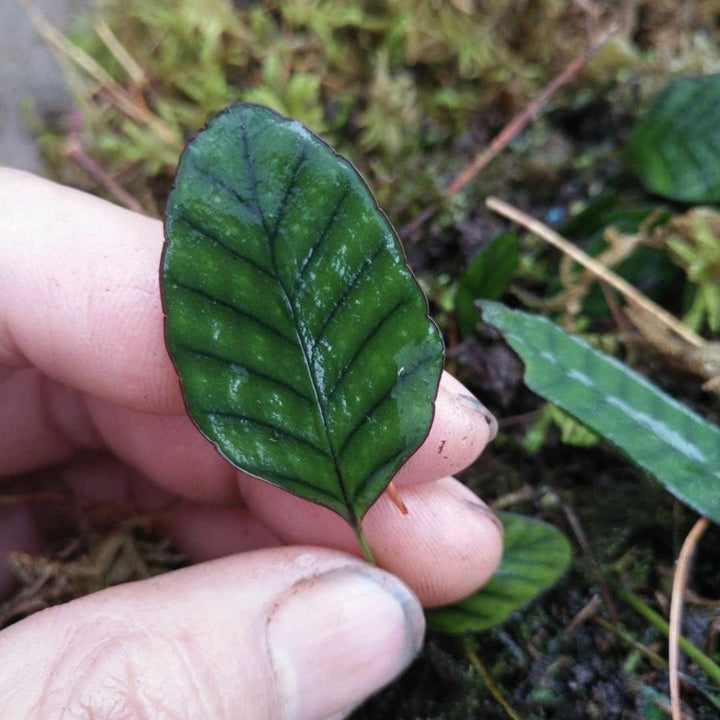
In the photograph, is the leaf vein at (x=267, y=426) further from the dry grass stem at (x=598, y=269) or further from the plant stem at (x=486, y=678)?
the dry grass stem at (x=598, y=269)

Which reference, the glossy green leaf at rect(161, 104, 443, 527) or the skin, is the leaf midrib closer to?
the glossy green leaf at rect(161, 104, 443, 527)

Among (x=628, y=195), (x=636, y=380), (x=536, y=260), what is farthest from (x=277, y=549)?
(x=628, y=195)

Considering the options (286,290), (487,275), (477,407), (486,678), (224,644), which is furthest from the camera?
(487,275)

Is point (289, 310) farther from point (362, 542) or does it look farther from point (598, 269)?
point (598, 269)

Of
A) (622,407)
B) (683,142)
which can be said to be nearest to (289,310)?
(622,407)

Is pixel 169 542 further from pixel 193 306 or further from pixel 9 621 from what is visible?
pixel 193 306
